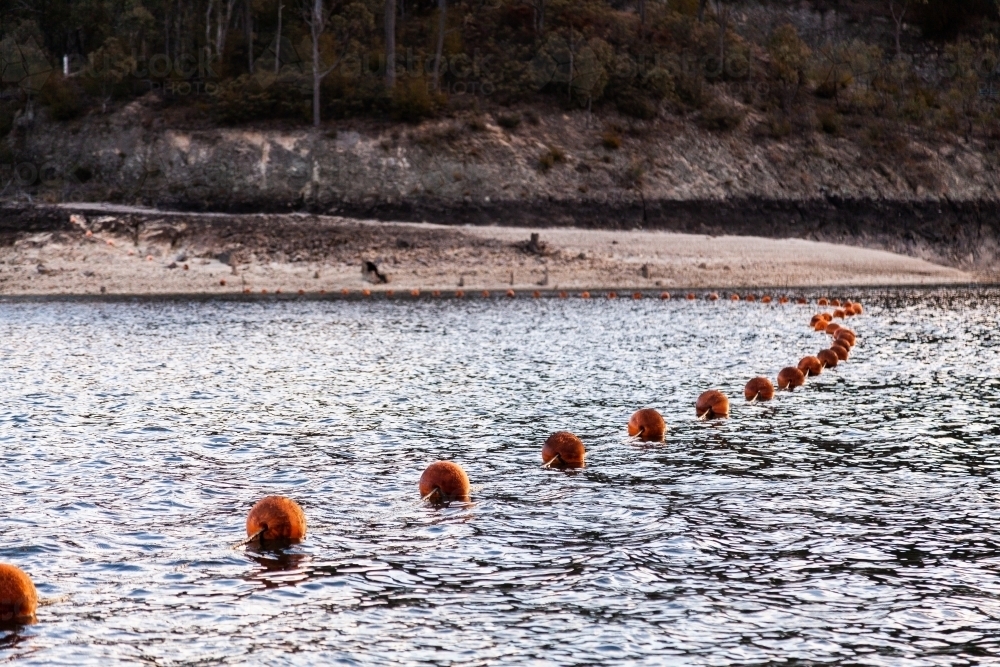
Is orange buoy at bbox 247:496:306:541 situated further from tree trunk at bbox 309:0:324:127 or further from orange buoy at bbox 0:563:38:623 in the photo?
tree trunk at bbox 309:0:324:127

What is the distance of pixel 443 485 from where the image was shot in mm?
12266

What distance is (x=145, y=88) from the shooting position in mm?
78625

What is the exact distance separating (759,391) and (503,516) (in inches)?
370

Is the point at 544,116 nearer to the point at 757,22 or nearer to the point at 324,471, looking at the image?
the point at 757,22

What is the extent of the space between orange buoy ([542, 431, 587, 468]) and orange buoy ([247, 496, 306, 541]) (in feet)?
13.9

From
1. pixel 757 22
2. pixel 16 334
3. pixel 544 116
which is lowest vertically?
pixel 16 334

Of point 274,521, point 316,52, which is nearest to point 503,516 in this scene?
point 274,521

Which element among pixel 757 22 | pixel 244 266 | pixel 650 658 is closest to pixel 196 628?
pixel 650 658

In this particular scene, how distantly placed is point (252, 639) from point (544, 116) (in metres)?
72.1

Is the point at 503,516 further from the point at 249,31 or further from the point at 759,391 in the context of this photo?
the point at 249,31

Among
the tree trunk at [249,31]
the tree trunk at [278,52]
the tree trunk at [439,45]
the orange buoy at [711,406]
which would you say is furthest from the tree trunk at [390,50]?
the orange buoy at [711,406]

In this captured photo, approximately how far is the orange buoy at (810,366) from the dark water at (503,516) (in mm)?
431

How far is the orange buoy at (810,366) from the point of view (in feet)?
76.0

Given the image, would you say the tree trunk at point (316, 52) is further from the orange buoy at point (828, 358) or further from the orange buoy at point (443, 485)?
the orange buoy at point (443, 485)
